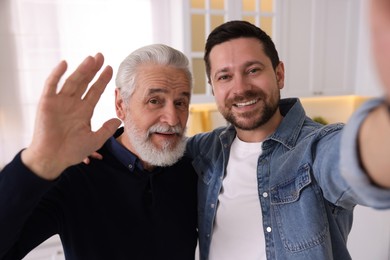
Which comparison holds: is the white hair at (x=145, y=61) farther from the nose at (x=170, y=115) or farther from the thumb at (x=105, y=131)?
the thumb at (x=105, y=131)

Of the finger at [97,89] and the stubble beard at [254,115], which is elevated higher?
the finger at [97,89]

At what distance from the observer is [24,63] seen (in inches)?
70.1

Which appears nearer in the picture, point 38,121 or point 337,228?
point 38,121

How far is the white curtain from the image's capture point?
68.5 inches

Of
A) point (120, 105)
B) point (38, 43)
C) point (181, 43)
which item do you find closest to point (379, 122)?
point (120, 105)

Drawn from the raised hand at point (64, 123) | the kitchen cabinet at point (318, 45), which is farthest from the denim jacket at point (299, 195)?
the kitchen cabinet at point (318, 45)

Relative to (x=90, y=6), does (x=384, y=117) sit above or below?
below

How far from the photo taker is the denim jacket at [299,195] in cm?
67

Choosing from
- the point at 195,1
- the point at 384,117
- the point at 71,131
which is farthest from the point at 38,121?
the point at 195,1

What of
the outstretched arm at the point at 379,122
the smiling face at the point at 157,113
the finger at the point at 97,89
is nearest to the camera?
the outstretched arm at the point at 379,122

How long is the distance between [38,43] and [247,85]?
1.38 m

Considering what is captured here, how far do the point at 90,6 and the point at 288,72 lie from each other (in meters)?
1.45

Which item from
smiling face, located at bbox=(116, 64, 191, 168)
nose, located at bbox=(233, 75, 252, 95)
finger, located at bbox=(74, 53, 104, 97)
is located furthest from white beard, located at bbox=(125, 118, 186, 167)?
finger, located at bbox=(74, 53, 104, 97)

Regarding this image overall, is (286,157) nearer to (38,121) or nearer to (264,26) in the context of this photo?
(38,121)
